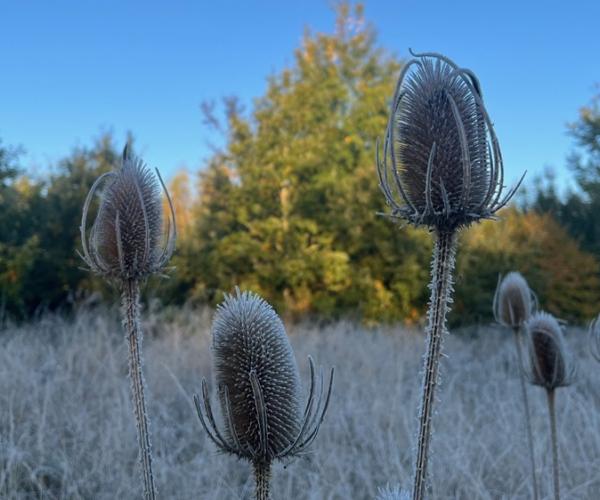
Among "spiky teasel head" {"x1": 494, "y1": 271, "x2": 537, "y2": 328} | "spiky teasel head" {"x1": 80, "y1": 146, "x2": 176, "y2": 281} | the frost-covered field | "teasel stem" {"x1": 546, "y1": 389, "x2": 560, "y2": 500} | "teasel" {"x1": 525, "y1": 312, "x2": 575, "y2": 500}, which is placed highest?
"spiky teasel head" {"x1": 80, "y1": 146, "x2": 176, "y2": 281}

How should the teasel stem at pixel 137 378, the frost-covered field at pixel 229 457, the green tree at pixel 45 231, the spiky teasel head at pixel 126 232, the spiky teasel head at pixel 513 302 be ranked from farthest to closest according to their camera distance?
the green tree at pixel 45 231, the frost-covered field at pixel 229 457, the spiky teasel head at pixel 513 302, the spiky teasel head at pixel 126 232, the teasel stem at pixel 137 378

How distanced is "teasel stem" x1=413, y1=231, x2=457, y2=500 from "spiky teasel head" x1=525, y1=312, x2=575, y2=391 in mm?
1240

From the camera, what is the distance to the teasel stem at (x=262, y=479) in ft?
3.12

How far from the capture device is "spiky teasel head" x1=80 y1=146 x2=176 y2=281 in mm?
1284

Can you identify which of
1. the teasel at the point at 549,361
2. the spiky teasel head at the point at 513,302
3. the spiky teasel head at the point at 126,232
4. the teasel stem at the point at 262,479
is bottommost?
the teasel stem at the point at 262,479

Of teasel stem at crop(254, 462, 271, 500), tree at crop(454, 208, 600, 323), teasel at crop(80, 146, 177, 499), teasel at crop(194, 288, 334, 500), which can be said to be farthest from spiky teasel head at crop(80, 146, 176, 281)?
tree at crop(454, 208, 600, 323)

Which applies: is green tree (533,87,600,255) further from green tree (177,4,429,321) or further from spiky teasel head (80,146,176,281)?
spiky teasel head (80,146,176,281)

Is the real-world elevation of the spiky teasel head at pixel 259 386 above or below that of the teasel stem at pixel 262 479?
above

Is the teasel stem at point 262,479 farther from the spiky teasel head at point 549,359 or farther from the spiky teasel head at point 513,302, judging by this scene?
the spiky teasel head at point 513,302

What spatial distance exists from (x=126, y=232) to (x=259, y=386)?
577 millimetres

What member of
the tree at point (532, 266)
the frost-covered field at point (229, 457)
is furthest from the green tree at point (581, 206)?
the frost-covered field at point (229, 457)

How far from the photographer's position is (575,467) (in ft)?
10.5

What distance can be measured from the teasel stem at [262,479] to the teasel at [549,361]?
132 cm

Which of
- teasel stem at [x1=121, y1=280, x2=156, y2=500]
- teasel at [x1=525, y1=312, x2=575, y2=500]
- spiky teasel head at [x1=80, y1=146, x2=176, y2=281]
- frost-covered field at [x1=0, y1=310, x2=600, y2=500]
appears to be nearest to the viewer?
teasel stem at [x1=121, y1=280, x2=156, y2=500]
